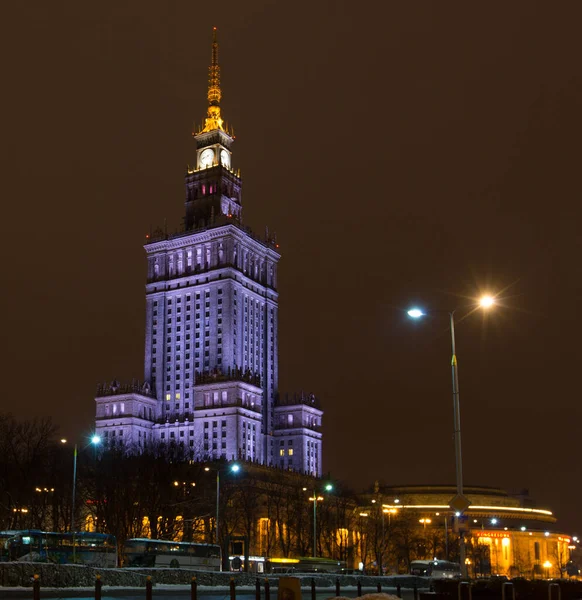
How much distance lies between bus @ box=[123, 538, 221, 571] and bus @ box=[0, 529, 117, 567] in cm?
212

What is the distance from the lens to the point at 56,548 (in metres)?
74.9

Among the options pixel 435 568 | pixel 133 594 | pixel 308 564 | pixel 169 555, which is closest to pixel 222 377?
pixel 435 568

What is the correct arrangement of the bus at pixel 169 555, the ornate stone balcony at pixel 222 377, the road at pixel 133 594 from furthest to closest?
the ornate stone balcony at pixel 222 377
the bus at pixel 169 555
the road at pixel 133 594

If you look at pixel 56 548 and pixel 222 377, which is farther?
pixel 222 377

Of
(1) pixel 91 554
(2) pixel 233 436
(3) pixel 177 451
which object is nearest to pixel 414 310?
(1) pixel 91 554

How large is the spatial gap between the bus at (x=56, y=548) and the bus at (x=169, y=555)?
212 centimetres

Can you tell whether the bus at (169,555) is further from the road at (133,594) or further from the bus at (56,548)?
the road at (133,594)

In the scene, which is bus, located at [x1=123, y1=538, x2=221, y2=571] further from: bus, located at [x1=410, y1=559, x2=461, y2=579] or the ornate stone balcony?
the ornate stone balcony

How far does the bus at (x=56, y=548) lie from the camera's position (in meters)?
71.8

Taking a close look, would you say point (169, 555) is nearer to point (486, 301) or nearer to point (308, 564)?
point (308, 564)

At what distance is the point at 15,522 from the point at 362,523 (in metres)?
63.0

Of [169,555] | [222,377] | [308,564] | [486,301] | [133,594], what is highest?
[222,377]

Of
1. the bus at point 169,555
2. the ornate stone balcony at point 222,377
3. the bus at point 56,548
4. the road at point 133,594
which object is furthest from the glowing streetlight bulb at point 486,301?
the ornate stone balcony at point 222,377

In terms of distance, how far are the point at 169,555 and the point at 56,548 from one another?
393 inches
